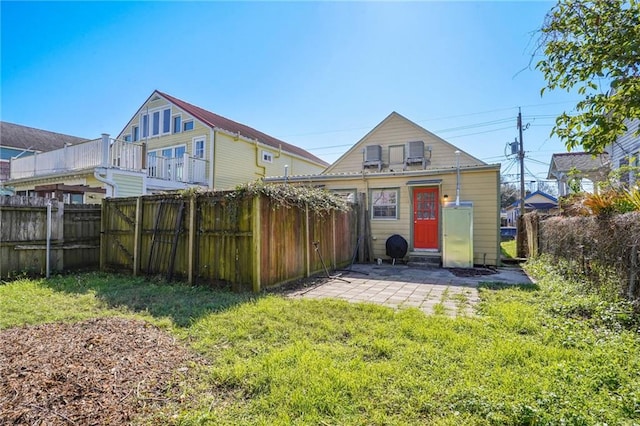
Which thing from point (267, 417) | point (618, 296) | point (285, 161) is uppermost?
point (285, 161)

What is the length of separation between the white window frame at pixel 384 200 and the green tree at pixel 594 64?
22.8 ft

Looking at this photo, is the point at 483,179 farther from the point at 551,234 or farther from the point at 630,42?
the point at 630,42

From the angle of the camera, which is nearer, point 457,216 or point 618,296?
point 618,296

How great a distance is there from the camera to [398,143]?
14.7 meters

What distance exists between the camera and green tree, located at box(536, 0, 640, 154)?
7.53 feet

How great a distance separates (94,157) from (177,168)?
9.73 ft

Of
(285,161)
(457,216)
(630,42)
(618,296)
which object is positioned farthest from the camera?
(285,161)

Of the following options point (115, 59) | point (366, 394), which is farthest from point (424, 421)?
point (115, 59)

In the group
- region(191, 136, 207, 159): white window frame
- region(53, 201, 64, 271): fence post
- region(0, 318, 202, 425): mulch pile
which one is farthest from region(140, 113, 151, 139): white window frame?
region(0, 318, 202, 425): mulch pile

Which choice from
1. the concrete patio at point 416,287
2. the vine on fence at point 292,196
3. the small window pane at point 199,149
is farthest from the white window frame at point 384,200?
the small window pane at point 199,149

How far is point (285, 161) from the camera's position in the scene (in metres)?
19.5

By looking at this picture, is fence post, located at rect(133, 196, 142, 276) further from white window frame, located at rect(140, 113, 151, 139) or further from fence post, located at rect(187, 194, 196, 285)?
white window frame, located at rect(140, 113, 151, 139)

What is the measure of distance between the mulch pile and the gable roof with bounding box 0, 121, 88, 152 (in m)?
22.0

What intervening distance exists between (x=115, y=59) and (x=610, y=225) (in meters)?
11.6
